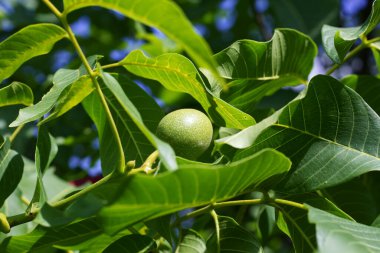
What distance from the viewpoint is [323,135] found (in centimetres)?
126

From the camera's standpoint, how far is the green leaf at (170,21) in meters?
0.84

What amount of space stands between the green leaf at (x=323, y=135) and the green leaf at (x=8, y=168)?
1.86 ft

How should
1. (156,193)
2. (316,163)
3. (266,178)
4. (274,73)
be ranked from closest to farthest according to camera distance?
(156,193) < (266,178) < (316,163) < (274,73)

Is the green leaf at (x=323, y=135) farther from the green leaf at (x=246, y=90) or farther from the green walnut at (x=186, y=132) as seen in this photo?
the green leaf at (x=246, y=90)

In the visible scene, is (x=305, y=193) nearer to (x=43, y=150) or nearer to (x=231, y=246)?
(x=231, y=246)

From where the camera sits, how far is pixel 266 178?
1117mm

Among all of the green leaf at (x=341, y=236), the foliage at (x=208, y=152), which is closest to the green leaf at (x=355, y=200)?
the foliage at (x=208, y=152)

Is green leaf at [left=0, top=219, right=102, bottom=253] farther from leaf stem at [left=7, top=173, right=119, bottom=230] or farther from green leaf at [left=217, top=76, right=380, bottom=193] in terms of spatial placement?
green leaf at [left=217, top=76, right=380, bottom=193]

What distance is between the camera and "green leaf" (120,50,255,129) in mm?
1232

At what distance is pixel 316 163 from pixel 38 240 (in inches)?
23.6

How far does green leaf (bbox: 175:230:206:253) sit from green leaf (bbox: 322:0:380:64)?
527 mm

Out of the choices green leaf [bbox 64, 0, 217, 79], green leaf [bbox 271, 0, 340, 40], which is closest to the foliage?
green leaf [bbox 64, 0, 217, 79]

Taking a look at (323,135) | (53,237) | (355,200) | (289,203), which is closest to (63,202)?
(53,237)

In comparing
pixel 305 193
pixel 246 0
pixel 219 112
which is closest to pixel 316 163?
pixel 305 193
